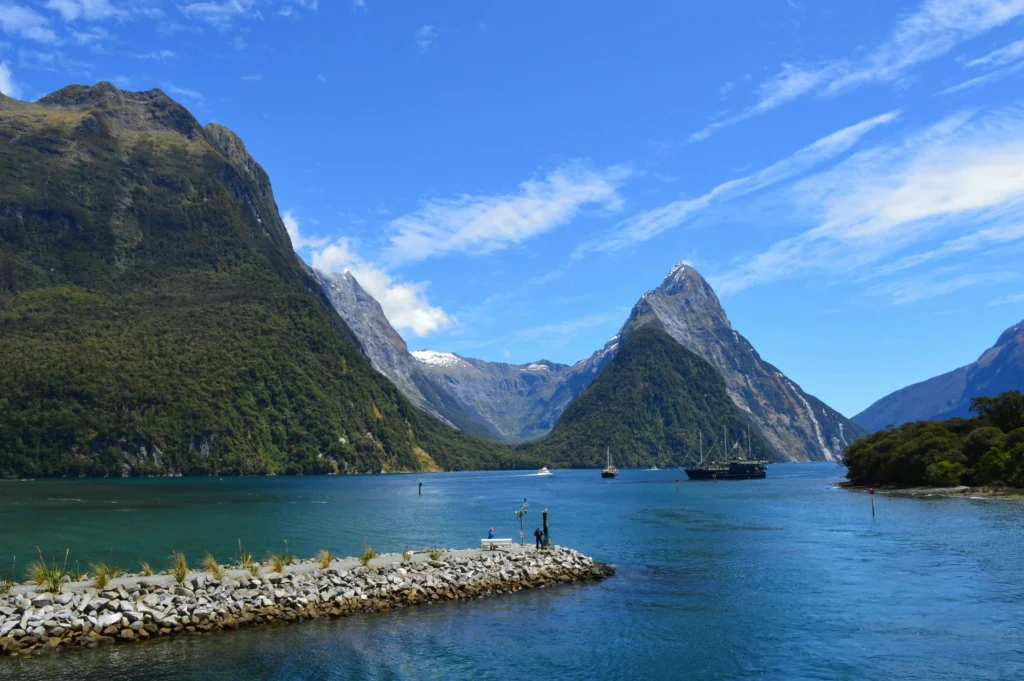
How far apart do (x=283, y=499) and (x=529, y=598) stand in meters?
114

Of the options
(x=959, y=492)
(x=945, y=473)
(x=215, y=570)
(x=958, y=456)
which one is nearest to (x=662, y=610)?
(x=215, y=570)

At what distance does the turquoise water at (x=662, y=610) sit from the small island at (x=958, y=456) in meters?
32.6

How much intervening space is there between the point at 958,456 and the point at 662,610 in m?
123

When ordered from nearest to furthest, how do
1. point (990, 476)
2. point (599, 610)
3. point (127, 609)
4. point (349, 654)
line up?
point (349, 654) → point (127, 609) → point (599, 610) → point (990, 476)

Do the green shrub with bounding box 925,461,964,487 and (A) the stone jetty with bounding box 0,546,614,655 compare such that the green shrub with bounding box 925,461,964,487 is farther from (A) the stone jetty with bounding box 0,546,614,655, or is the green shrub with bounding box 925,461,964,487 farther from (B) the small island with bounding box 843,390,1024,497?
(A) the stone jetty with bounding box 0,546,614,655

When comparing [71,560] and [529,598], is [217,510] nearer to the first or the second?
[71,560]

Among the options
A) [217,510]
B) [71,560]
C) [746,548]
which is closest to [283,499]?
[217,510]

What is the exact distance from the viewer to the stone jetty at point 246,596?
121 feet

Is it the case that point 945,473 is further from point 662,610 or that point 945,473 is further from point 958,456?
point 662,610

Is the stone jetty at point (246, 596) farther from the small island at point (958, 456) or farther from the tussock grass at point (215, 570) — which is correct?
the small island at point (958, 456)

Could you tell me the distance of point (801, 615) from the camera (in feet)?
148

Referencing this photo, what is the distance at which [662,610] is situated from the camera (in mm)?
46219

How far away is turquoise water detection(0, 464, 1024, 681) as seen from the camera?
112ft

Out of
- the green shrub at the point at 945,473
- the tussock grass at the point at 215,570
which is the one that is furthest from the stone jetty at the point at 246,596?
the green shrub at the point at 945,473
